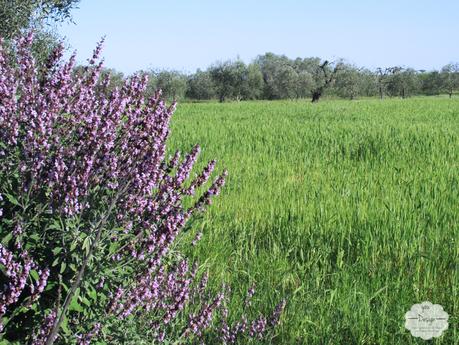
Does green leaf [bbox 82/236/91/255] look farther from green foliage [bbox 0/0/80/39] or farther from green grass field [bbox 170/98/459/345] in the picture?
green foliage [bbox 0/0/80/39]

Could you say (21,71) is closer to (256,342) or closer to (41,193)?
(41,193)

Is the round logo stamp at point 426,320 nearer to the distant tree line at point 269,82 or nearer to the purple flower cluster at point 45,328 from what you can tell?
the purple flower cluster at point 45,328

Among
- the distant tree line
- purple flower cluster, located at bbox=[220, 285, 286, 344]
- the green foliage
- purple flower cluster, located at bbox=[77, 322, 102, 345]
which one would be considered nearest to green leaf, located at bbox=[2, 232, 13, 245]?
purple flower cluster, located at bbox=[77, 322, 102, 345]

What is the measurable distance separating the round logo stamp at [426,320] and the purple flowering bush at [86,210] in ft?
4.62

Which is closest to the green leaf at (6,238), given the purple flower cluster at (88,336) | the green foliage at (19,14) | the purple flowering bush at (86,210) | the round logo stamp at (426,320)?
the purple flowering bush at (86,210)

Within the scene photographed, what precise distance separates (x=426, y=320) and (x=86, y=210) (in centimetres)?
242

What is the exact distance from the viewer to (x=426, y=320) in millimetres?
3656

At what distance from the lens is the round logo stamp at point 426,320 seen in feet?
11.5

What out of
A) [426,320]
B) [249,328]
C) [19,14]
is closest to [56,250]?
[249,328]

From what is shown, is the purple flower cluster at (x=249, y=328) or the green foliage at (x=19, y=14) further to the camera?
the green foliage at (x=19, y=14)

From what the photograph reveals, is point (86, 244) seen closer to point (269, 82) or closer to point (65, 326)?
point (65, 326)

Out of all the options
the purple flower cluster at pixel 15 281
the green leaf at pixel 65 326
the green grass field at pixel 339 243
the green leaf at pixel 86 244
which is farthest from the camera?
the green grass field at pixel 339 243

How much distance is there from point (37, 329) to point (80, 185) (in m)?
0.74

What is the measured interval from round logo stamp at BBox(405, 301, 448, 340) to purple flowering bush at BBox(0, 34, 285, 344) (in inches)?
55.4
